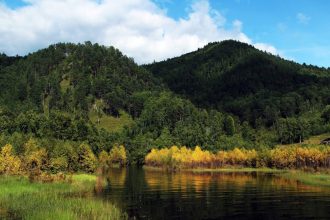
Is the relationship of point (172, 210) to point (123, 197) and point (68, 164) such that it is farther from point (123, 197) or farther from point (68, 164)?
point (68, 164)

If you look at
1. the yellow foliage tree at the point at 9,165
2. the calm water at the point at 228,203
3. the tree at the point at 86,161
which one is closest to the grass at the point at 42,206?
the calm water at the point at 228,203

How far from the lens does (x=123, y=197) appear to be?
99.1 metres

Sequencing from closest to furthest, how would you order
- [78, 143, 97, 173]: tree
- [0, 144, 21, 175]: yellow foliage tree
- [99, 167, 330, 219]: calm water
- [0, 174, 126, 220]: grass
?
[0, 174, 126, 220]: grass
[99, 167, 330, 219]: calm water
[0, 144, 21, 175]: yellow foliage tree
[78, 143, 97, 173]: tree

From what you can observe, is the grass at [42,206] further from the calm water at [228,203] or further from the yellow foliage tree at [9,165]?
the yellow foliage tree at [9,165]

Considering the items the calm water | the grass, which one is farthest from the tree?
the grass

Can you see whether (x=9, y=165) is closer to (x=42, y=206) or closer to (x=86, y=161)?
(x=86, y=161)

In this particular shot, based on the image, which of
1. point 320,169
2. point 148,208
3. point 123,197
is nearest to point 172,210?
point 148,208

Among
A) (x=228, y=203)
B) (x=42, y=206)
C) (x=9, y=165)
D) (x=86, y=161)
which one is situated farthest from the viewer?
(x=86, y=161)

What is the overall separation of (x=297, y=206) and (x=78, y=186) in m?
49.6

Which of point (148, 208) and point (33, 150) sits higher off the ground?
point (33, 150)

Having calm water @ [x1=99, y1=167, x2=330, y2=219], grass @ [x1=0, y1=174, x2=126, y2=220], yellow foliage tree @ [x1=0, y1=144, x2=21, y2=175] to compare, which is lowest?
calm water @ [x1=99, y1=167, x2=330, y2=219]

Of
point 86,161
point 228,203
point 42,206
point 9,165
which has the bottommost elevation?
point 228,203

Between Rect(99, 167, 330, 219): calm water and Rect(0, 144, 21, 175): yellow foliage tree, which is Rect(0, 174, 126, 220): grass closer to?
Rect(99, 167, 330, 219): calm water

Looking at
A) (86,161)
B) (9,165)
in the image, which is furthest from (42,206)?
(86,161)
